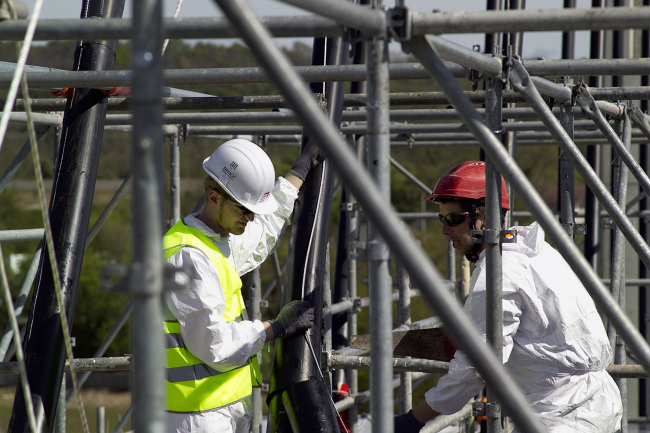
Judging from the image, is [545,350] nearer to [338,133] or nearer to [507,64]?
[507,64]

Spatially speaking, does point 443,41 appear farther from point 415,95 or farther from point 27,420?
point 27,420

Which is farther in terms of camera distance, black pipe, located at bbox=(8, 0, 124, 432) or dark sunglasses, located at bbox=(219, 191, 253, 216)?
dark sunglasses, located at bbox=(219, 191, 253, 216)

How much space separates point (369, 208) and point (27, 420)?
173 centimetres

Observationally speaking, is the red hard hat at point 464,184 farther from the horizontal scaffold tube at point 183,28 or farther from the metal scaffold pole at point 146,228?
the metal scaffold pole at point 146,228

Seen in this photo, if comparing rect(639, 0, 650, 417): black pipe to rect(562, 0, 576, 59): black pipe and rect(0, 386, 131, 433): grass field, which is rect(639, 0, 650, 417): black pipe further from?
rect(0, 386, 131, 433): grass field

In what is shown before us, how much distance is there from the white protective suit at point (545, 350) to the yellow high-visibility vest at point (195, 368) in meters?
0.84

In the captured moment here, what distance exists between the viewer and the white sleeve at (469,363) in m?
2.65

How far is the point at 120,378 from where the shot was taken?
24094mm

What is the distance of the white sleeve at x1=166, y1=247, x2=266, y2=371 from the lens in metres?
2.78

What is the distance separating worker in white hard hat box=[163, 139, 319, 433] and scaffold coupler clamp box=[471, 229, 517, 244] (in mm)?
820

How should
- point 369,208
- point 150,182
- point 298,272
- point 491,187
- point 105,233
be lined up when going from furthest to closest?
point 105,233 < point 298,272 < point 491,187 < point 369,208 < point 150,182

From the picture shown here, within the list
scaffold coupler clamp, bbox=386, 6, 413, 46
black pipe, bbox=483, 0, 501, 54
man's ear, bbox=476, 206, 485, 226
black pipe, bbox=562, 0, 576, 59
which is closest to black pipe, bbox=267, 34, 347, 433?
man's ear, bbox=476, 206, 485, 226

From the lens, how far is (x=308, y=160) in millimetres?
3328

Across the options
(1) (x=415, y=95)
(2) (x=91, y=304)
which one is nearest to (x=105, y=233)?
(2) (x=91, y=304)
